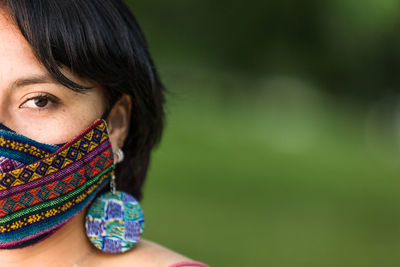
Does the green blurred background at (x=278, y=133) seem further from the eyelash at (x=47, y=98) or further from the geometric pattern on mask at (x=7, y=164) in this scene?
the geometric pattern on mask at (x=7, y=164)

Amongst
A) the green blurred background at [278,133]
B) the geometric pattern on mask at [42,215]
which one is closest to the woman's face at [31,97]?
the geometric pattern on mask at [42,215]

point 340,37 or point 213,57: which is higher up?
point 340,37

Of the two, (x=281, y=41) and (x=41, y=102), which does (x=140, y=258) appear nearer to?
(x=41, y=102)

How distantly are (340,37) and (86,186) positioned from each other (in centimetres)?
1290

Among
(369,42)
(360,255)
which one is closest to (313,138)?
(369,42)

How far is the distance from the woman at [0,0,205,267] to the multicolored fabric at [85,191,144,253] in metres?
0.03

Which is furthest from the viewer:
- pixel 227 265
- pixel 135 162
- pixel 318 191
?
pixel 318 191

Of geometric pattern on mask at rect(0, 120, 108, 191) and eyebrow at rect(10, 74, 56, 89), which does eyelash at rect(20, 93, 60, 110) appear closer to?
eyebrow at rect(10, 74, 56, 89)

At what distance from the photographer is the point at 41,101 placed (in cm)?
228

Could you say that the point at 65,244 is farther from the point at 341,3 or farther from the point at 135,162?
the point at 341,3

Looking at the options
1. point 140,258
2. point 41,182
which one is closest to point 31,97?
point 41,182

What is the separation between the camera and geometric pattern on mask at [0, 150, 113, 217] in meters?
2.17

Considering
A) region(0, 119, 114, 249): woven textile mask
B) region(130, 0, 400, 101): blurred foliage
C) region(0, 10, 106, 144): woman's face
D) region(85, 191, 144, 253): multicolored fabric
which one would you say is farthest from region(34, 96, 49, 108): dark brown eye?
region(130, 0, 400, 101): blurred foliage

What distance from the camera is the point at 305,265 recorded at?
20.2 feet
